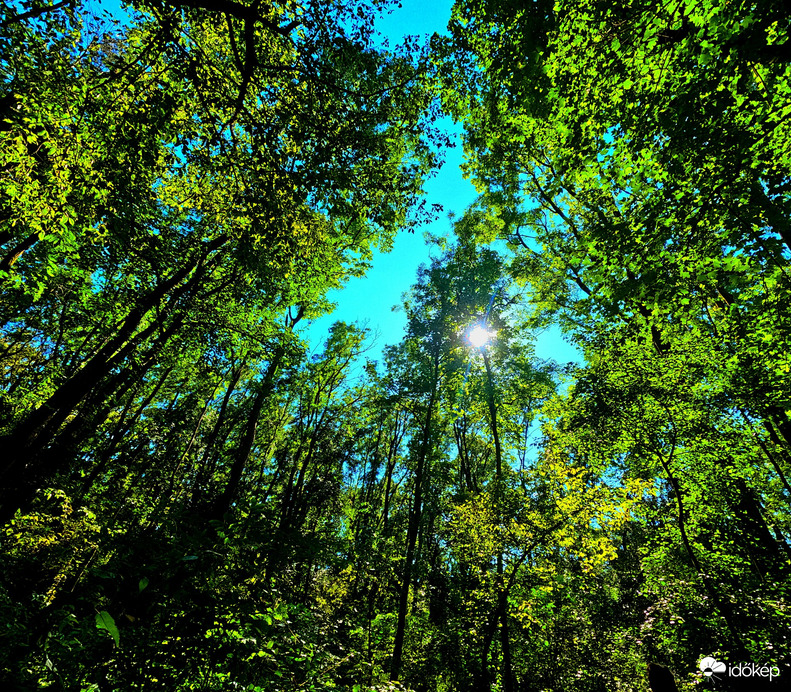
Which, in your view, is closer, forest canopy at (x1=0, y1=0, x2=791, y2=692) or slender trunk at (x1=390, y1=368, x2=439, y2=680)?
forest canopy at (x1=0, y1=0, x2=791, y2=692)

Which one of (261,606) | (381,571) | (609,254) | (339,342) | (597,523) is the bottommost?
(261,606)

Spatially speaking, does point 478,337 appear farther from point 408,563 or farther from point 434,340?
point 408,563

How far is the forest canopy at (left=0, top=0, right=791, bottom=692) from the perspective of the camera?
9.86 ft

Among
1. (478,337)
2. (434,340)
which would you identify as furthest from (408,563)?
(478,337)

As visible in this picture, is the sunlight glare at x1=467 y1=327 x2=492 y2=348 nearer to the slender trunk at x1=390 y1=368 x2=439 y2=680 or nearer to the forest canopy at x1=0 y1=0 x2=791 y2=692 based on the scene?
the forest canopy at x1=0 y1=0 x2=791 y2=692

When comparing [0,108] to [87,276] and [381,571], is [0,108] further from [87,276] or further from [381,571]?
[381,571]

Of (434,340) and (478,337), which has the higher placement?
(478,337)

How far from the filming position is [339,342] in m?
15.8

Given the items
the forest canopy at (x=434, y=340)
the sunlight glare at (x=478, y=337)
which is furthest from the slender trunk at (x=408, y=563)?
the sunlight glare at (x=478, y=337)

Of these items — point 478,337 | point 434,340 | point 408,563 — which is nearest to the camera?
point 408,563

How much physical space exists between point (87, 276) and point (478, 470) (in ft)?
73.2

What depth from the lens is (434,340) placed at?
12203 mm

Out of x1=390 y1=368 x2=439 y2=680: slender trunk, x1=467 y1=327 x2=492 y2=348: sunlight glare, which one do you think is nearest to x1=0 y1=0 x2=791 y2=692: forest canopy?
x1=390 y1=368 x2=439 y2=680: slender trunk

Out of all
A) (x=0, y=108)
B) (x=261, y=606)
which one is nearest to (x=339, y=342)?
(x=0, y=108)
